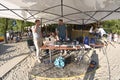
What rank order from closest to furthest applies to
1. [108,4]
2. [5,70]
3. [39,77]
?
[108,4]
[39,77]
[5,70]

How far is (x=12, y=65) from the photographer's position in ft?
35.9

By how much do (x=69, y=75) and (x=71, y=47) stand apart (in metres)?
1.09

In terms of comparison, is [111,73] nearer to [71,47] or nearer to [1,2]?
[71,47]

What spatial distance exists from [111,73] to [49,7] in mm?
4218

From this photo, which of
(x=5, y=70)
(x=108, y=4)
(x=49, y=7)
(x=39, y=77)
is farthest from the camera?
(x=5, y=70)

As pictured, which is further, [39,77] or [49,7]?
[39,77]

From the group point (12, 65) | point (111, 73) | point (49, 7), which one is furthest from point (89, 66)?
point (49, 7)

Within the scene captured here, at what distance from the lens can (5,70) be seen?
10.0 meters

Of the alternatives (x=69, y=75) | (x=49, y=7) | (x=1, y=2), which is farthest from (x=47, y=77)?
(x=1, y=2)

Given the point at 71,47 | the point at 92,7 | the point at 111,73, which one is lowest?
the point at 111,73

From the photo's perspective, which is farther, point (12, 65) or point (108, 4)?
point (12, 65)

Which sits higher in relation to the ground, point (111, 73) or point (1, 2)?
point (1, 2)

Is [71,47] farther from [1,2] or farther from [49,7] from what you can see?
[1,2]

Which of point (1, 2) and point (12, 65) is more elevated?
point (1, 2)
